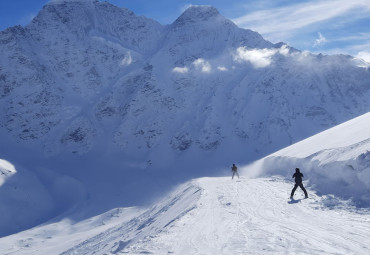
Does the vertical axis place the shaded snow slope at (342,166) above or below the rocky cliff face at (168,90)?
below

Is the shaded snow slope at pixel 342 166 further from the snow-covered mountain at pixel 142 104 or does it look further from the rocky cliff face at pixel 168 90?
the rocky cliff face at pixel 168 90

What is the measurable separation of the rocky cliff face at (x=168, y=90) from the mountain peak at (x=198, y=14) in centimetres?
504

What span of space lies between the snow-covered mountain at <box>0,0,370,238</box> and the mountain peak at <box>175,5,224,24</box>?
7.98 ft

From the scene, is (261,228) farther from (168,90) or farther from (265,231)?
(168,90)

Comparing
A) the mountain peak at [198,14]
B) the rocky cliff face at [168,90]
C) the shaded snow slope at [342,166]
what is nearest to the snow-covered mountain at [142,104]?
the rocky cliff face at [168,90]

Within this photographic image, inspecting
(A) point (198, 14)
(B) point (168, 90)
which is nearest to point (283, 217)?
(B) point (168, 90)

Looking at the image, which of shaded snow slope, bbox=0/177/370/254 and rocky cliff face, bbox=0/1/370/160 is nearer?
shaded snow slope, bbox=0/177/370/254

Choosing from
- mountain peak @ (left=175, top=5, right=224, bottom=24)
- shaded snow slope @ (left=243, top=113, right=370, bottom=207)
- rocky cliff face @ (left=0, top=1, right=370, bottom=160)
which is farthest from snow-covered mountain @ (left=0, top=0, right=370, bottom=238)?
shaded snow slope @ (left=243, top=113, right=370, bottom=207)

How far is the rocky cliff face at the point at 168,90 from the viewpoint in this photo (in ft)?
263

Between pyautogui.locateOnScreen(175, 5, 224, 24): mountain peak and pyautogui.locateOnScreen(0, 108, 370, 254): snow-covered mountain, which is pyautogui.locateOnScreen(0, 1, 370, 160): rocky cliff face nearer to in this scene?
pyautogui.locateOnScreen(175, 5, 224, 24): mountain peak

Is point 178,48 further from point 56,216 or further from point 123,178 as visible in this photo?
point 56,216

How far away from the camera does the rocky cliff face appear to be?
8031 cm

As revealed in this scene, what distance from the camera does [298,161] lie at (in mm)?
23484

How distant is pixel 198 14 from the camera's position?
375 ft
